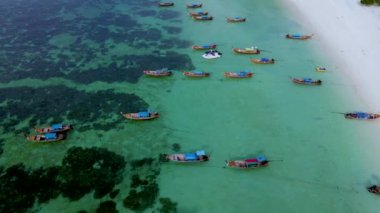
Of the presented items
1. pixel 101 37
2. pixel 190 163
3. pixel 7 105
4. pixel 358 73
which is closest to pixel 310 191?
pixel 190 163

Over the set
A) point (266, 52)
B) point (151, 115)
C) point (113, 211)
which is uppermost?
point (266, 52)

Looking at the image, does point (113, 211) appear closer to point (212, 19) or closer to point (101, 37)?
point (101, 37)

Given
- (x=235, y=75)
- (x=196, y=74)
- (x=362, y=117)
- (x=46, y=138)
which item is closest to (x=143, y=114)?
(x=46, y=138)

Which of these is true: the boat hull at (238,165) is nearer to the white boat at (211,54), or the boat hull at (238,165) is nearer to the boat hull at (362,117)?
the boat hull at (362,117)

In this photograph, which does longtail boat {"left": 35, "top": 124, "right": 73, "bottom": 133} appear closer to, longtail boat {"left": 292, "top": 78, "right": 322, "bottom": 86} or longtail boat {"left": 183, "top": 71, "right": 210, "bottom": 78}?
longtail boat {"left": 183, "top": 71, "right": 210, "bottom": 78}

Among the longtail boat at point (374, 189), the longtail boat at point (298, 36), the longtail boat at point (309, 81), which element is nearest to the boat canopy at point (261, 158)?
the longtail boat at point (374, 189)

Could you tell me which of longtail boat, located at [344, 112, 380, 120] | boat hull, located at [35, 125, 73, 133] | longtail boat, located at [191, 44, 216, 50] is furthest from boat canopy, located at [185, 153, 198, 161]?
longtail boat, located at [191, 44, 216, 50]
